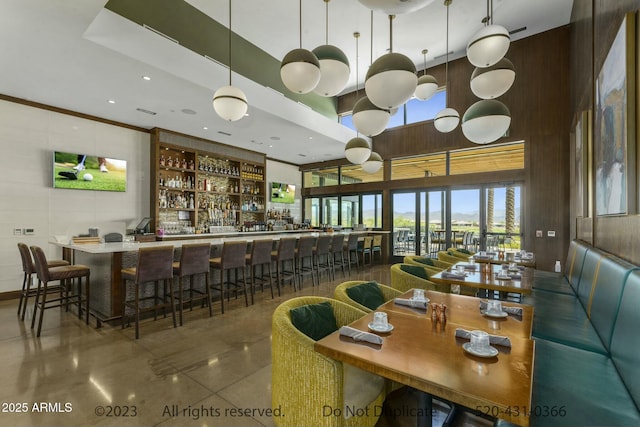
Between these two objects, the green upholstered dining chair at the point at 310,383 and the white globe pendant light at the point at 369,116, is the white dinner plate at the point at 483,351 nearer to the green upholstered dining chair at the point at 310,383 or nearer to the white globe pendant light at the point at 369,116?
the green upholstered dining chair at the point at 310,383

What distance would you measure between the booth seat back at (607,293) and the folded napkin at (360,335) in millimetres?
1492

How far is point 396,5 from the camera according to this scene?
1446 millimetres

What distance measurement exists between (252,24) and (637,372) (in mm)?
7092

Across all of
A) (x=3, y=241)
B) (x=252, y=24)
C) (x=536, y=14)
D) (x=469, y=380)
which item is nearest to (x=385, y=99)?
Answer: (x=469, y=380)

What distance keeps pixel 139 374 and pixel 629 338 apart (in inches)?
141

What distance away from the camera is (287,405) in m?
1.65

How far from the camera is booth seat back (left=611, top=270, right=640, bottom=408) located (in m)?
1.49

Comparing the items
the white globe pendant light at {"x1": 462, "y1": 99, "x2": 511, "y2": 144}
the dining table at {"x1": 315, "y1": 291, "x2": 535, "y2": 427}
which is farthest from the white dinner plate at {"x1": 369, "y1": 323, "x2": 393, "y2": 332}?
the white globe pendant light at {"x1": 462, "y1": 99, "x2": 511, "y2": 144}

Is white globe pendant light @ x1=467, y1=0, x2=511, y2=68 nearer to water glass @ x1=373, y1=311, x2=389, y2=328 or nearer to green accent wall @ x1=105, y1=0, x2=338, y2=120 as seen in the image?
water glass @ x1=373, y1=311, x2=389, y2=328

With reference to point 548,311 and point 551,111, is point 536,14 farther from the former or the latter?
point 548,311

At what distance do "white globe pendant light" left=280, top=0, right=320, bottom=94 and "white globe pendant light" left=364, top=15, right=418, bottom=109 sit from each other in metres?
0.57

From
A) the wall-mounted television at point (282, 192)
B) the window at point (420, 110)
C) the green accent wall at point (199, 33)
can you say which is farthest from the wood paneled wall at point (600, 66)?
the wall-mounted television at point (282, 192)

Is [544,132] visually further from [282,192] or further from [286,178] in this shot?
[286,178]

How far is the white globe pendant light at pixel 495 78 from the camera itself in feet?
9.60
